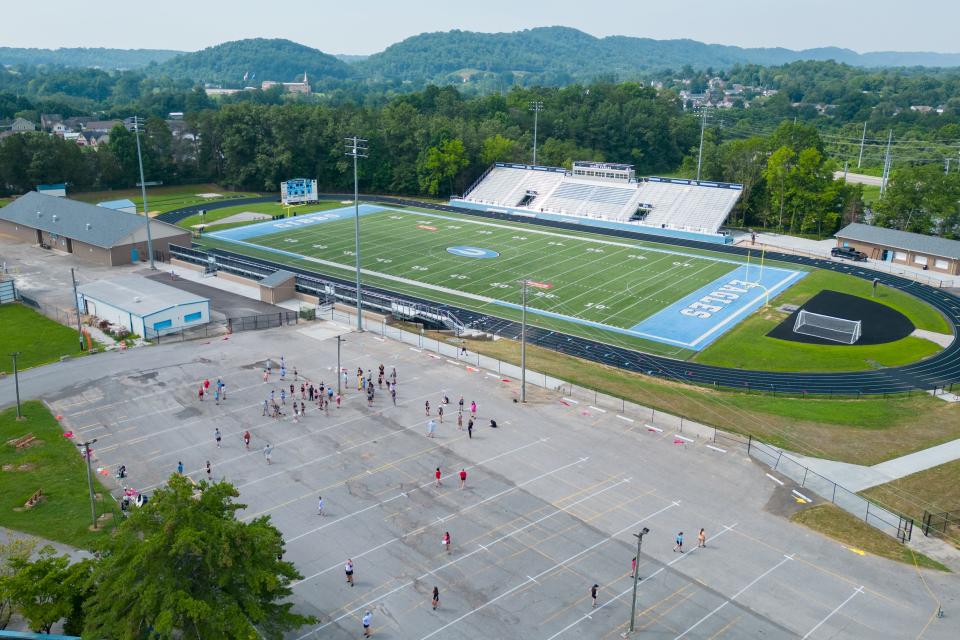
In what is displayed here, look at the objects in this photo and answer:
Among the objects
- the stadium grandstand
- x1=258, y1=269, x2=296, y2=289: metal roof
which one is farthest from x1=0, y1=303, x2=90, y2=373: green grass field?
the stadium grandstand

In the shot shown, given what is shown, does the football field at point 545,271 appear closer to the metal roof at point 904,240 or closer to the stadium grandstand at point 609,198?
the stadium grandstand at point 609,198

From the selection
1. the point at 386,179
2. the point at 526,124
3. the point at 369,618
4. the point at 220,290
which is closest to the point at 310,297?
the point at 220,290

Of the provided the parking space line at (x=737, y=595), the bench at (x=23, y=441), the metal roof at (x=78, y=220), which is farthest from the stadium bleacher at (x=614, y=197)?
the bench at (x=23, y=441)

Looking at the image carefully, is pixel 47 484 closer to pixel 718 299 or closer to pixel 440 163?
pixel 718 299

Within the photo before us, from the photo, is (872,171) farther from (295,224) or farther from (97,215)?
(97,215)

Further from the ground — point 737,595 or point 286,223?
point 286,223

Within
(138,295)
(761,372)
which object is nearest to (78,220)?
(138,295)
